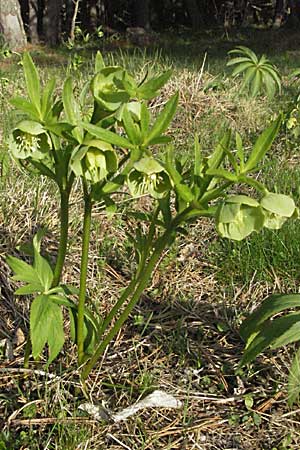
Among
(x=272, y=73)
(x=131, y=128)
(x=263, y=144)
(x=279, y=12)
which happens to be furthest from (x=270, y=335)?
(x=279, y=12)

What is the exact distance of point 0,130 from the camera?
237 centimetres

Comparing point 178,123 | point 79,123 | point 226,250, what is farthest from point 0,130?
point 79,123

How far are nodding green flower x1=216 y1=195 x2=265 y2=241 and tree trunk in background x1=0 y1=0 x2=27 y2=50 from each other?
18.7 feet

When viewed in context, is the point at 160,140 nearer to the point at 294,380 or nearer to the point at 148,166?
the point at 148,166

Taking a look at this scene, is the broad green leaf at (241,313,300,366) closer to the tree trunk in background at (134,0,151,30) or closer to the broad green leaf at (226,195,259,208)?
the broad green leaf at (226,195,259,208)

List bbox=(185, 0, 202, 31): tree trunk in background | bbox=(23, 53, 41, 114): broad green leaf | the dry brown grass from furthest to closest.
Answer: bbox=(185, 0, 202, 31): tree trunk in background
the dry brown grass
bbox=(23, 53, 41, 114): broad green leaf

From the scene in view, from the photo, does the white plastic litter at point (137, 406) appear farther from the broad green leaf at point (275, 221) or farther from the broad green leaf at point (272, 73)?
the broad green leaf at point (272, 73)

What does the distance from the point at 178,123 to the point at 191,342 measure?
1.43 m

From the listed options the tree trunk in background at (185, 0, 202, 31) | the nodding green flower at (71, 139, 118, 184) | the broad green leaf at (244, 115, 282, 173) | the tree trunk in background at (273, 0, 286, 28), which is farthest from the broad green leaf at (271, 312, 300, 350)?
the tree trunk in background at (185, 0, 202, 31)

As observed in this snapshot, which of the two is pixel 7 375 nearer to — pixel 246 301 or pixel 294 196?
pixel 246 301

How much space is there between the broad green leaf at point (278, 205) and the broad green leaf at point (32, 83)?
1.18 ft

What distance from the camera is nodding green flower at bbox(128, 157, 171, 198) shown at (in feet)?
3.06

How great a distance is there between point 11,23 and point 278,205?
5.89 m

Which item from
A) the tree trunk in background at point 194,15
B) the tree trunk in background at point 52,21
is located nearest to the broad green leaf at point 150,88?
the tree trunk in background at point 52,21
